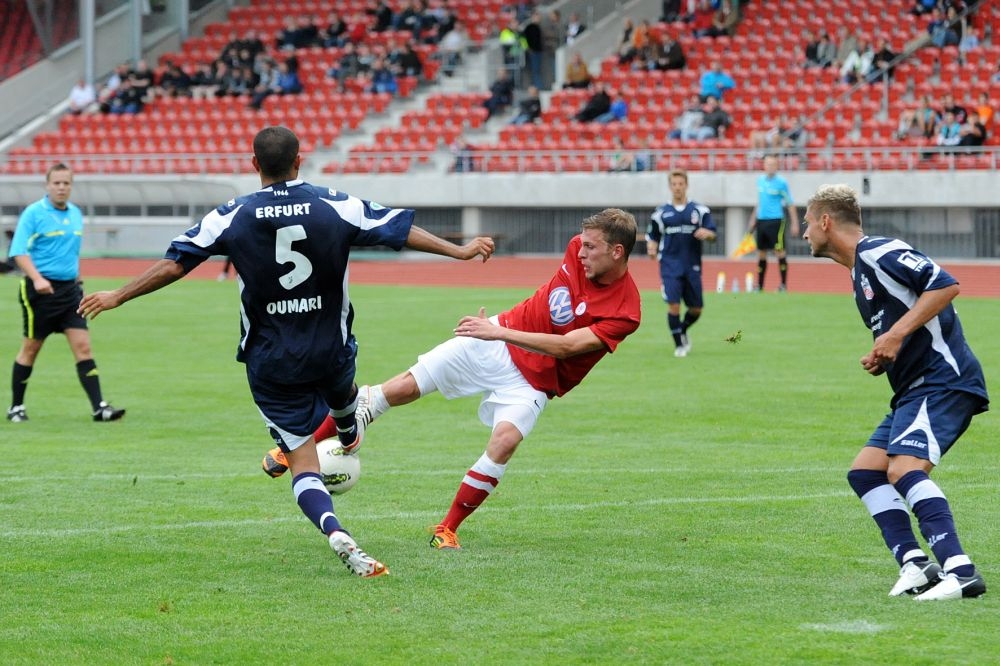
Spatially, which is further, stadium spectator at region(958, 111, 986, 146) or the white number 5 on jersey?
stadium spectator at region(958, 111, 986, 146)

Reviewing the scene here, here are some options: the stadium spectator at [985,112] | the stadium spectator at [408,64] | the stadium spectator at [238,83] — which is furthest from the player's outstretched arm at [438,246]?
the stadium spectator at [238,83]

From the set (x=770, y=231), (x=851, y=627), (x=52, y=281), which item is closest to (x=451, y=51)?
(x=770, y=231)

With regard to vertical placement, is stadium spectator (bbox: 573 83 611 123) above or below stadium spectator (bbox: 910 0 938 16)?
below

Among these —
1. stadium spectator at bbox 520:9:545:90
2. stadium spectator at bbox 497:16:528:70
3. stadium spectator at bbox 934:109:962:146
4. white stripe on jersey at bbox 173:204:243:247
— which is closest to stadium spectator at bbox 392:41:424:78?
stadium spectator at bbox 497:16:528:70

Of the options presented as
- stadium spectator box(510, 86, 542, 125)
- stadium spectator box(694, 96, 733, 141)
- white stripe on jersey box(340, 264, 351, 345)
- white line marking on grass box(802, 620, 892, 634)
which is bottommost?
stadium spectator box(510, 86, 542, 125)

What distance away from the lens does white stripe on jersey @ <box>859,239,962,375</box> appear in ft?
20.5

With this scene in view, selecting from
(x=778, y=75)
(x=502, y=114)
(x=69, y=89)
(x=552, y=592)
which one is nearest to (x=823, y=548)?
(x=552, y=592)

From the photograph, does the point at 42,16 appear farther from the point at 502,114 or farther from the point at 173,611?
the point at 173,611

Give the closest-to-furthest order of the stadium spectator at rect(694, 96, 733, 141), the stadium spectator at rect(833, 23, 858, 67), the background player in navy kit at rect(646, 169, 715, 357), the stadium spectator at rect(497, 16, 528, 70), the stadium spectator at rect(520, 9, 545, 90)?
the background player in navy kit at rect(646, 169, 715, 357) → the stadium spectator at rect(694, 96, 733, 141) → the stadium spectator at rect(833, 23, 858, 67) → the stadium spectator at rect(520, 9, 545, 90) → the stadium spectator at rect(497, 16, 528, 70)

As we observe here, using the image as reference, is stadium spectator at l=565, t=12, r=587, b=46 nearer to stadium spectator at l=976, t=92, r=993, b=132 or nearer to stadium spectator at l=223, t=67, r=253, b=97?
stadium spectator at l=223, t=67, r=253, b=97

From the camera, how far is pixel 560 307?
25.2 ft

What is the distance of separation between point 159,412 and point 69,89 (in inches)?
1381

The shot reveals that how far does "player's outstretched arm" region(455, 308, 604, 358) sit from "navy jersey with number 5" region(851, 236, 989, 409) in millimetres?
1437

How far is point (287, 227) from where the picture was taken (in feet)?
21.8
